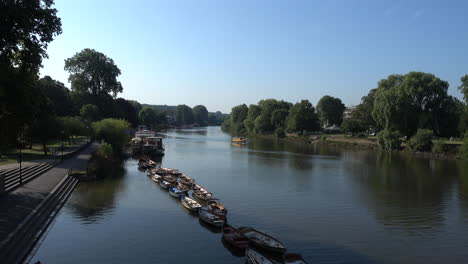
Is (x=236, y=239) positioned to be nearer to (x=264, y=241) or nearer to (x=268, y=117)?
(x=264, y=241)

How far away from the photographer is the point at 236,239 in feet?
61.2

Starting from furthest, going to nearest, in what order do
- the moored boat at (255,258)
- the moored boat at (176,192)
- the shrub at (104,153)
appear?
the shrub at (104,153)
the moored boat at (176,192)
the moored boat at (255,258)

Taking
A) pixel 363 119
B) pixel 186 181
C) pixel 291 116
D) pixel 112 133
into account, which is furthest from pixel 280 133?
pixel 186 181

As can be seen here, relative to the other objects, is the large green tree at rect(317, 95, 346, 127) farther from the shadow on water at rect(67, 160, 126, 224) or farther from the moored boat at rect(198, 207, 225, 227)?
the moored boat at rect(198, 207, 225, 227)

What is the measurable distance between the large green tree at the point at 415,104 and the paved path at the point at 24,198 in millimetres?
61281

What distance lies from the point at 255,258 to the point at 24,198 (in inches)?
574

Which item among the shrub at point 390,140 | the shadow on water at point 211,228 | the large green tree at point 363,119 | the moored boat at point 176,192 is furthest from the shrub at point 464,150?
the shadow on water at point 211,228

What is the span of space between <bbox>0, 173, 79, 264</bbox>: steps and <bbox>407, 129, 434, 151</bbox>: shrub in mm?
61721

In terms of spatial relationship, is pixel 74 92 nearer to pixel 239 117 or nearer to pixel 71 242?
pixel 71 242

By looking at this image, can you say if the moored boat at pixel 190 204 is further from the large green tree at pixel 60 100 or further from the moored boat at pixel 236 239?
the large green tree at pixel 60 100

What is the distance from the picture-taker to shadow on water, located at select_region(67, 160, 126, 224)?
23.3m

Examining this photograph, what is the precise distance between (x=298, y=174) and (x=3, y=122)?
1201 inches

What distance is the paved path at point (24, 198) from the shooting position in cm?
1720

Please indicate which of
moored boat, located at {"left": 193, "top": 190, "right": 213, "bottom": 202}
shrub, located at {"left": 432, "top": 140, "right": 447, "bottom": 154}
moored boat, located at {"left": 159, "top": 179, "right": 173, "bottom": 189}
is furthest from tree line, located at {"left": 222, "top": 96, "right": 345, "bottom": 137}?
moored boat, located at {"left": 193, "top": 190, "right": 213, "bottom": 202}
